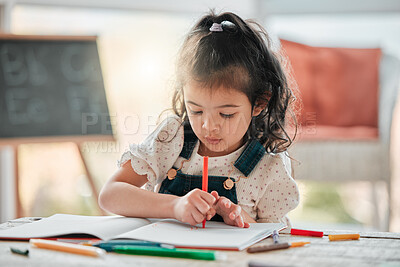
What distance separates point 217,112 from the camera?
1.22 meters

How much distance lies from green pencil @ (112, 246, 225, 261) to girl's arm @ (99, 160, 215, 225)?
0.21 meters

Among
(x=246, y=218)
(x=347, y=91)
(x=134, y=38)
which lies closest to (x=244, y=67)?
(x=246, y=218)

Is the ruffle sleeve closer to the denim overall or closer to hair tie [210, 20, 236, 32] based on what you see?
the denim overall

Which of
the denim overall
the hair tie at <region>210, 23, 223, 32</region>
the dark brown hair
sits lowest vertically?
the denim overall

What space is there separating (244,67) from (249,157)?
0.23 m

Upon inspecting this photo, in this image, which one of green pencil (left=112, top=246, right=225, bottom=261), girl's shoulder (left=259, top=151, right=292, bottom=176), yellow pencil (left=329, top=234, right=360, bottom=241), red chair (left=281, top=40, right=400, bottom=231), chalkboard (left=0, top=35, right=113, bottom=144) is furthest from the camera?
red chair (left=281, top=40, right=400, bottom=231)

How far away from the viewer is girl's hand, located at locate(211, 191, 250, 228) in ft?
3.48

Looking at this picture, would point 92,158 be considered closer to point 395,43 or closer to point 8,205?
point 8,205

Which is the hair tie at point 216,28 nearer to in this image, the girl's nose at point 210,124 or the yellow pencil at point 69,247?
the girl's nose at point 210,124

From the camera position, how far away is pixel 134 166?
1.32 metres

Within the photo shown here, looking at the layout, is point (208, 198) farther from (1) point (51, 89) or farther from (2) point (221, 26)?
(1) point (51, 89)

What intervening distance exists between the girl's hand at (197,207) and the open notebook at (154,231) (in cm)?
2

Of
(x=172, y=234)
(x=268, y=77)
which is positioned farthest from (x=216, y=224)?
(x=268, y=77)

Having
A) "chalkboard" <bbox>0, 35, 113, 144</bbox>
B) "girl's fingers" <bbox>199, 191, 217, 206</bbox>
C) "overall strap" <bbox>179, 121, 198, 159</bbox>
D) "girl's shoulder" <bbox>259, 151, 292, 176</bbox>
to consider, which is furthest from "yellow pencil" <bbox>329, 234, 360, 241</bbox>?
"chalkboard" <bbox>0, 35, 113, 144</bbox>
